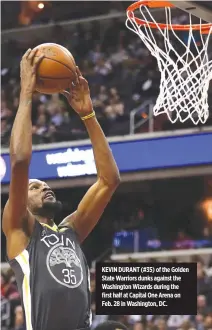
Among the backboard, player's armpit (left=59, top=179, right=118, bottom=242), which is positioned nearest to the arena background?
the backboard

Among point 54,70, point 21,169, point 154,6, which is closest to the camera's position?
point 21,169

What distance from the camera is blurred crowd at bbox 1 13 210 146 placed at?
45.1 feet

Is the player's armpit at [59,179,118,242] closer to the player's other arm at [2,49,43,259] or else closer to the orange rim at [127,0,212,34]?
the player's other arm at [2,49,43,259]

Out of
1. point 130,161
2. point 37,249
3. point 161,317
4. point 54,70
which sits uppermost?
point 130,161

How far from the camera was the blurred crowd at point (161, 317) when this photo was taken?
31.9 feet

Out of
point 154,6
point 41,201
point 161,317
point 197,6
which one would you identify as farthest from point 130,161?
point 41,201

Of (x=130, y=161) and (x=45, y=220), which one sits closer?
(x=45, y=220)

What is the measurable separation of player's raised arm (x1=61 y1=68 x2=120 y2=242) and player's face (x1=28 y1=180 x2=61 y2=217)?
0.14 m

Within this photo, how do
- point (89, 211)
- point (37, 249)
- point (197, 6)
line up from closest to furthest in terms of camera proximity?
1. point (37, 249)
2. point (89, 211)
3. point (197, 6)

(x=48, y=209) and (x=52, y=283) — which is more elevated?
(x=48, y=209)

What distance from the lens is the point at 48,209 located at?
3.97 m

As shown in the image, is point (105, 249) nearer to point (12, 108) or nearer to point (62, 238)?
point (12, 108)

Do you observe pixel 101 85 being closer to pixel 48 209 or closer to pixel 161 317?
pixel 161 317

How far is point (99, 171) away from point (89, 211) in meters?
0.20
